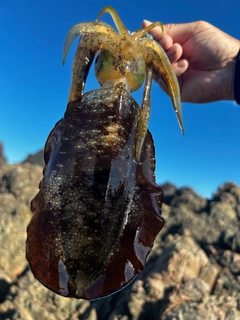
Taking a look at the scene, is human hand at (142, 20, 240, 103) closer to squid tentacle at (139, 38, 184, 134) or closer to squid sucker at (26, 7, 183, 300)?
squid tentacle at (139, 38, 184, 134)

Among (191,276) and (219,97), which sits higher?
(219,97)

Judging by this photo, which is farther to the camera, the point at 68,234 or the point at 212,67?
the point at 212,67

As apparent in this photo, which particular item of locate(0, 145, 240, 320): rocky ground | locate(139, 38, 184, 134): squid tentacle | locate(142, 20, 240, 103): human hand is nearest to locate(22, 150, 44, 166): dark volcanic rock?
locate(0, 145, 240, 320): rocky ground

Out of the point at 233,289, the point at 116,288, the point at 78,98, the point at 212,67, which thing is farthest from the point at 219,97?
the point at 233,289

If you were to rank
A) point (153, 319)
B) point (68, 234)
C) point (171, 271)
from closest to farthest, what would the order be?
point (68, 234) < point (153, 319) < point (171, 271)

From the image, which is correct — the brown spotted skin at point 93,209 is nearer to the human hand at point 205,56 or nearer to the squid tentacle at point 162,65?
the squid tentacle at point 162,65

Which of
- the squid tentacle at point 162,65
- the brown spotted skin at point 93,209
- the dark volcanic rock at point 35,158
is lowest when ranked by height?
the dark volcanic rock at point 35,158

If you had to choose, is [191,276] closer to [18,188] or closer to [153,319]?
[153,319]

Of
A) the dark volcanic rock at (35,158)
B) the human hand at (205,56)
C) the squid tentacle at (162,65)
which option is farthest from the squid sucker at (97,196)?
the dark volcanic rock at (35,158)
